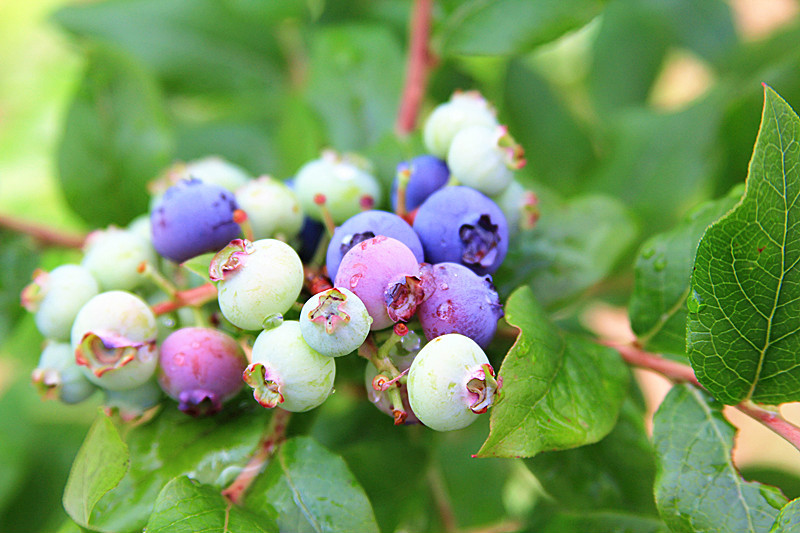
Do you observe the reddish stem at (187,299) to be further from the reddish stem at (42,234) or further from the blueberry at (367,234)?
the reddish stem at (42,234)

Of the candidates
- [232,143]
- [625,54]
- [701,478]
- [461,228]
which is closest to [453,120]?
[461,228]

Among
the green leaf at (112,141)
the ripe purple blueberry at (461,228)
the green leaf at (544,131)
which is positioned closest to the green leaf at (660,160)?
the green leaf at (544,131)

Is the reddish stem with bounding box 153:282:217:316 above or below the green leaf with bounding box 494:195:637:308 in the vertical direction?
below

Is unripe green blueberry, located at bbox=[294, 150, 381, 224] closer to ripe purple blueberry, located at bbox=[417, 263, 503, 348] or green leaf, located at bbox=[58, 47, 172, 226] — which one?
ripe purple blueberry, located at bbox=[417, 263, 503, 348]

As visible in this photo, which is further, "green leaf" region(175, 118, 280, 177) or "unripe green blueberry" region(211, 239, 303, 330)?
"green leaf" region(175, 118, 280, 177)

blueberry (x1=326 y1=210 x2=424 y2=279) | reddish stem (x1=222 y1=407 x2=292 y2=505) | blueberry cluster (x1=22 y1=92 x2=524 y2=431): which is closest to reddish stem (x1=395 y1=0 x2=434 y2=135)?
blueberry cluster (x1=22 y1=92 x2=524 y2=431)

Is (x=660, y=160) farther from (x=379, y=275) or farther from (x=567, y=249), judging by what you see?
(x=379, y=275)
